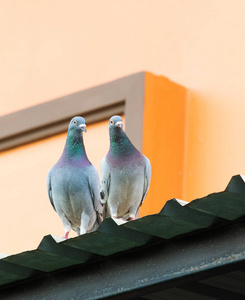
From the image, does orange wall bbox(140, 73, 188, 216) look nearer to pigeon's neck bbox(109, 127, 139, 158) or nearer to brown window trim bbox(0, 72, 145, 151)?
brown window trim bbox(0, 72, 145, 151)

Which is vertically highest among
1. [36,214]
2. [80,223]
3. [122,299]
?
[36,214]

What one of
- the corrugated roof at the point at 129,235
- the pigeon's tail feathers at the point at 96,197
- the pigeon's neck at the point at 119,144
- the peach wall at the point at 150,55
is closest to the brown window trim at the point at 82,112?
the peach wall at the point at 150,55

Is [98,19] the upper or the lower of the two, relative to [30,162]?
upper

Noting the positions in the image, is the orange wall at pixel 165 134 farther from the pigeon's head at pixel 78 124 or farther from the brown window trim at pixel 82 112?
the pigeon's head at pixel 78 124

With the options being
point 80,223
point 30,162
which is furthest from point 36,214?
point 80,223

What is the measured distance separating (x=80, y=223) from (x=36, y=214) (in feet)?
9.18

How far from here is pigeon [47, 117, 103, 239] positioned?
7402mm

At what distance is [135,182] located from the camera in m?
7.38

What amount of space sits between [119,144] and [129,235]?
5.94ft

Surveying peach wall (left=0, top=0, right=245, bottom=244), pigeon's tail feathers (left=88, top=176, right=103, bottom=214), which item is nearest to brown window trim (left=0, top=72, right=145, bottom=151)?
peach wall (left=0, top=0, right=245, bottom=244)

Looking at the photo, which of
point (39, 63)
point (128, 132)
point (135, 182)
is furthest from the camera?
point (39, 63)

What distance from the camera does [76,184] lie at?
7395 millimetres

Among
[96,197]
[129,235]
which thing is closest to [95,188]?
[96,197]

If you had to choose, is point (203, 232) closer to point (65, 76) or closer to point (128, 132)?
point (128, 132)
